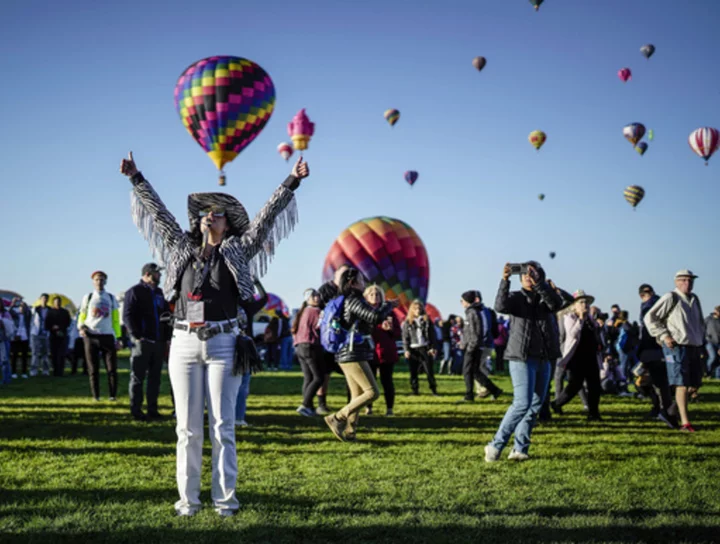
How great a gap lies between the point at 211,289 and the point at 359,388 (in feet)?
13.6

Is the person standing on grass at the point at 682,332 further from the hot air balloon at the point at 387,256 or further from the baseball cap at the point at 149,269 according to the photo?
the hot air balloon at the point at 387,256

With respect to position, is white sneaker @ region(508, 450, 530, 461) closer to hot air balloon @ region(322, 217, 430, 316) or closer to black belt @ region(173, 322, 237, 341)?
black belt @ region(173, 322, 237, 341)

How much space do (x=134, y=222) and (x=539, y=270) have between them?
4118 mm

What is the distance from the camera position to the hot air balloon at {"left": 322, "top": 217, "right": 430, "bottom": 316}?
43.9 metres

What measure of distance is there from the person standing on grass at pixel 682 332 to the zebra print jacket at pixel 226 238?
20.7 ft

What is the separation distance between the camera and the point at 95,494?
19.8 feet

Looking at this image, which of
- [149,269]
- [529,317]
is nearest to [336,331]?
[529,317]

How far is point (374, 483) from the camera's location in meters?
6.54

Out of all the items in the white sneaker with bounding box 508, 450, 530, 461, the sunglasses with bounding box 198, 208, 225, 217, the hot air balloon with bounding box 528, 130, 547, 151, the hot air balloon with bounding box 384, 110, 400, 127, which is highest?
the hot air balloon with bounding box 384, 110, 400, 127

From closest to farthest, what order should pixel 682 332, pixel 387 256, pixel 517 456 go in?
pixel 517 456 → pixel 682 332 → pixel 387 256

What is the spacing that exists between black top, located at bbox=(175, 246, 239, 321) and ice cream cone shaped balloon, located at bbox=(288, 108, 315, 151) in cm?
3437

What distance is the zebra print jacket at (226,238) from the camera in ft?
17.6

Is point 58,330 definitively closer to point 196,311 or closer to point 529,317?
point 529,317

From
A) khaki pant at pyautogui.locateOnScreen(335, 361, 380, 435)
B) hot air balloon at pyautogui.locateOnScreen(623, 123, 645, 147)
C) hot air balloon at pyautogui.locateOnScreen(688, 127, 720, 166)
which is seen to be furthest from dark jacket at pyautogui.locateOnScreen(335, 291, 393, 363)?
hot air balloon at pyautogui.locateOnScreen(623, 123, 645, 147)
